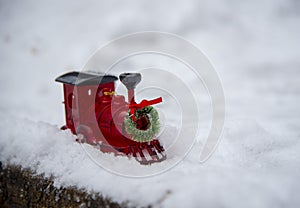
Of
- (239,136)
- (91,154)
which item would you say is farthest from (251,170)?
(91,154)

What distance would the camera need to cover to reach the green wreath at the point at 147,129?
1.56 metres

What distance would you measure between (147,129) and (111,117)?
0.23m

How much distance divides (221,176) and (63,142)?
2.59 ft

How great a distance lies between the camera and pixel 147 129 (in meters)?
1.59

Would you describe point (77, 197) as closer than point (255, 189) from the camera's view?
No

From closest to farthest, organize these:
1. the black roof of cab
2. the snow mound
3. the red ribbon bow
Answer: the snow mound → the red ribbon bow → the black roof of cab

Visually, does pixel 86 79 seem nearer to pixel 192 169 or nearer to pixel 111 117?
pixel 111 117

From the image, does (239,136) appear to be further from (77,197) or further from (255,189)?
(77,197)

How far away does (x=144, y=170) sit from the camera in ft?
4.87

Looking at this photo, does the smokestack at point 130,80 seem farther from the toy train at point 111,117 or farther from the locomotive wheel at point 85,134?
the locomotive wheel at point 85,134

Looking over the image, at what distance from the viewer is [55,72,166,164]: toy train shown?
5.20 feet

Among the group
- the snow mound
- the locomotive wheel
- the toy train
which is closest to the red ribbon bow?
the toy train

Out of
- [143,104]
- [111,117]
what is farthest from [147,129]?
[111,117]

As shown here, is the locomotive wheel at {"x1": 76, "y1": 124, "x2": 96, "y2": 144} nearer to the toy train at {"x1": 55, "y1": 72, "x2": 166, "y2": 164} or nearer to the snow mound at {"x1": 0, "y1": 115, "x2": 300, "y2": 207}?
the toy train at {"x1": 55, "y1": 72, "x2": 166, "y2": 164}
